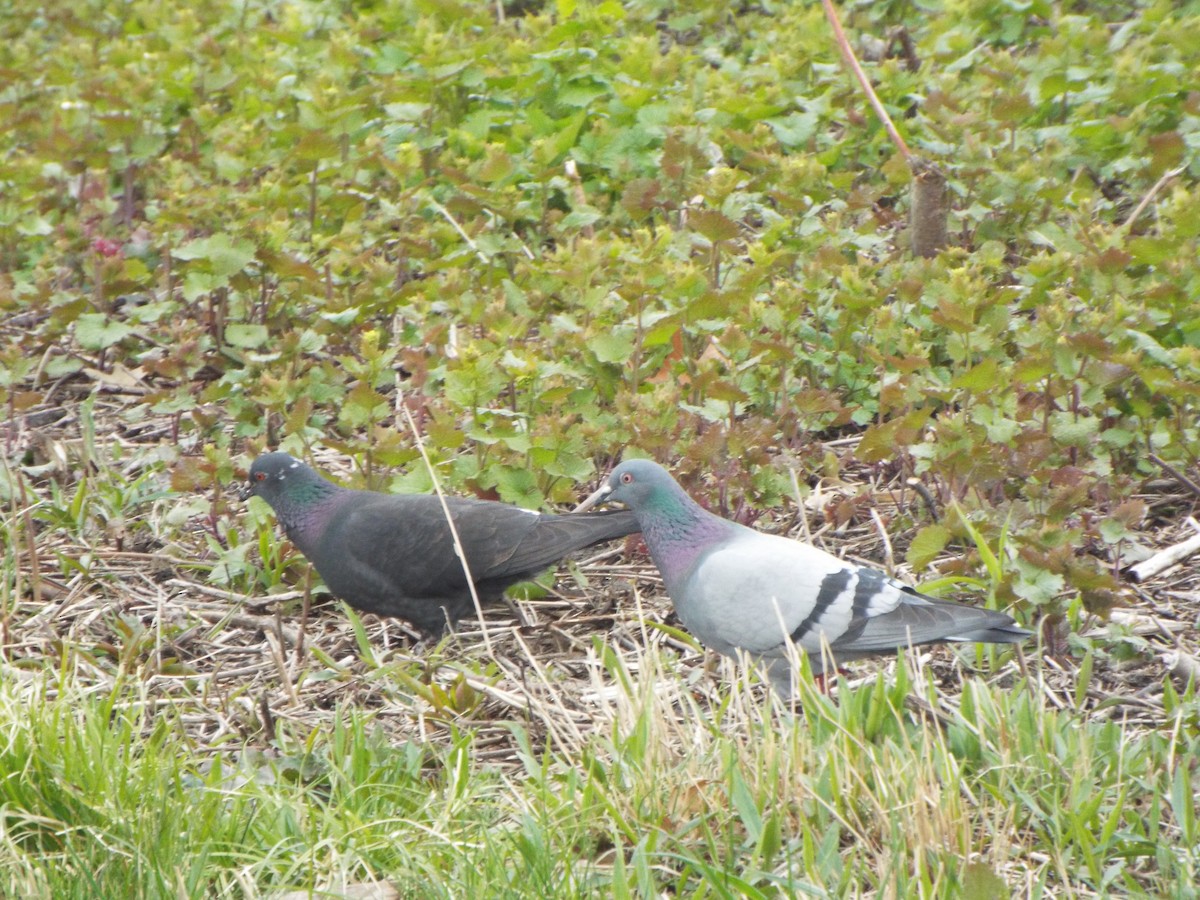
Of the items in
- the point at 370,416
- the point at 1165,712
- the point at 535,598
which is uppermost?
the point at 370,416

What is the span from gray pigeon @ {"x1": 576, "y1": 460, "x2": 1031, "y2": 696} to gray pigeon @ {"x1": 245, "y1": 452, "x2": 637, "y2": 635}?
50 cm

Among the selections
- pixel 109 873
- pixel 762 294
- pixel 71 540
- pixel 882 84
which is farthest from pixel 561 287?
pixel 109 873

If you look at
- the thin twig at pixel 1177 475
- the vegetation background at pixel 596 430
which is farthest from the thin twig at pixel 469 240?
the thin twig at pixel 1177 475

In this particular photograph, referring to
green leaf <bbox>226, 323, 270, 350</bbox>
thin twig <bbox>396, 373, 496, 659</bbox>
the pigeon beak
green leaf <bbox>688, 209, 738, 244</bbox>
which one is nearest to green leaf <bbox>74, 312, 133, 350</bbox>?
green leaf <bbox>226, 323, 270, 350</bbox>

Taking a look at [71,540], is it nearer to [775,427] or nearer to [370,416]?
[370,416]

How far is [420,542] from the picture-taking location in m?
3.93

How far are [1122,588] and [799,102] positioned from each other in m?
2.90

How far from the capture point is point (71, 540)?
4320mm

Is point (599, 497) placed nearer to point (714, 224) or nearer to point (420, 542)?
point (420, 542)

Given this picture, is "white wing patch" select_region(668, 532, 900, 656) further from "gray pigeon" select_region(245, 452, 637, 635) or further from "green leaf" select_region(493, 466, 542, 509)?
"green leaf" select_region(493, 466, 542, 509)

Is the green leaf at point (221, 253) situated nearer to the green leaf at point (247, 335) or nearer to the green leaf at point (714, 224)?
the green leaf at point (247, 335)

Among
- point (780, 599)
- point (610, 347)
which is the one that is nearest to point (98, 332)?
point (610, 347)

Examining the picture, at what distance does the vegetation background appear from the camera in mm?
2699

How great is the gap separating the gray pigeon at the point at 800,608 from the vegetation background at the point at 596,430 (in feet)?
0.49
